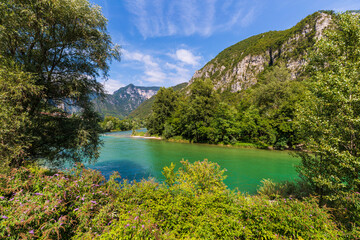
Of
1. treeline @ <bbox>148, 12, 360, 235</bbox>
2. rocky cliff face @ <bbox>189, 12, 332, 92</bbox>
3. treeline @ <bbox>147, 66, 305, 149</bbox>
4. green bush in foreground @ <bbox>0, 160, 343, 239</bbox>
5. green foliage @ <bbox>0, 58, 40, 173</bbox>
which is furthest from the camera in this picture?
rocky cliff face @ <bbox>189, 12, 332, 92</bbox>

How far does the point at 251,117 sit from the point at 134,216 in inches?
1287

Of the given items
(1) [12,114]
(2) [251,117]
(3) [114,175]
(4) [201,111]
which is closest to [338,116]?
(3) [114,175]

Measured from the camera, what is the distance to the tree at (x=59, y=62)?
7.11 meters

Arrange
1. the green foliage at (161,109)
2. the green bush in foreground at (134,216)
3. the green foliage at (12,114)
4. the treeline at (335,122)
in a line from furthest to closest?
the green foliage at (161,109) < the green foliage at (12,114) < the treeline at (335,122) < the green bush in foreground at (134,216)

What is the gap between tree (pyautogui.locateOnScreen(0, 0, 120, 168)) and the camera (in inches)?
280

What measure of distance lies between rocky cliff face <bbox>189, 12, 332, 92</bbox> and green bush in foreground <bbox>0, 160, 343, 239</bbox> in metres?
81.7

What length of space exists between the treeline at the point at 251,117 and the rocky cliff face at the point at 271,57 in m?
48.1

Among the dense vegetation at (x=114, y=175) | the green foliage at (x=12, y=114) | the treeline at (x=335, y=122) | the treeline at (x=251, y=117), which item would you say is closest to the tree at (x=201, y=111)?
the treeline at (x=251, y=117)

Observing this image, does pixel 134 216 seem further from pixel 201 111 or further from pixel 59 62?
pixel 201 111

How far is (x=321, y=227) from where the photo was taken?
10.1 ft

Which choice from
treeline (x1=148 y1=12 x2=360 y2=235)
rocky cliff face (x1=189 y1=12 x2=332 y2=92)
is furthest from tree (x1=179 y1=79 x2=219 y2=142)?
rocky cliff face (x1=189 y1=12 x2=332 y2=92)

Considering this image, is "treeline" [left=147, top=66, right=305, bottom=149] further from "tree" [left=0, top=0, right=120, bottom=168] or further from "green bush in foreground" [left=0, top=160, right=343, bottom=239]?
"tree" [left=0, top=0, right=120, bottom=168]

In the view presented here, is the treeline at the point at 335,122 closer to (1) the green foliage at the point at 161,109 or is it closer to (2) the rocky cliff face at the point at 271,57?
(1) the green foliage at the point at 161,109

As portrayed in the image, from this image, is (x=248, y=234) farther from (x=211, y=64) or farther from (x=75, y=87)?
(x=211, y=64)
